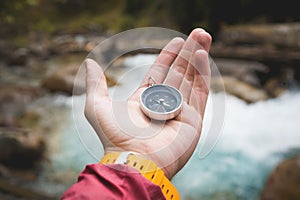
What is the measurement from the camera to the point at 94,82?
1.57 m

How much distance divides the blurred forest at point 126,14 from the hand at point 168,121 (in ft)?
13.2

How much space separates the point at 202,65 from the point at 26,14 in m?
8.96

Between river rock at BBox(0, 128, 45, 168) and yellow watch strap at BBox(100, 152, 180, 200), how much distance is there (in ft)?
9.63

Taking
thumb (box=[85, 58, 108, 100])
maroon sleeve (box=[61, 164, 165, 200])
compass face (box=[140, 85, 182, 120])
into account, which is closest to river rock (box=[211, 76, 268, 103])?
compass face (box=[140, 85, 182, 120])

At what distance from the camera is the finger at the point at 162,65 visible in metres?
1.78

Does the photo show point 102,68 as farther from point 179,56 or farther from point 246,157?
point 246,157

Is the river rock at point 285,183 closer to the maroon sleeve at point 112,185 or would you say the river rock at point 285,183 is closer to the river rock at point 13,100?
the maroon sleeve at point 112,185

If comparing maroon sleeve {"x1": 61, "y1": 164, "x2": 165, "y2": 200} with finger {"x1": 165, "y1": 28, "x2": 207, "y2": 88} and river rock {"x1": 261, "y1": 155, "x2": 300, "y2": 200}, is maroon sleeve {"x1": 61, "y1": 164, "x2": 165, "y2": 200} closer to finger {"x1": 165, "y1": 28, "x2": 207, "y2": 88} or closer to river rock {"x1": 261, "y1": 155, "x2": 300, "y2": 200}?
finger {"x1": 165, "y1": 28, "x2": 207, "y2": 88}

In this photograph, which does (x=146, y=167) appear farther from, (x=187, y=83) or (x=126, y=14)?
(x=126, y=14)

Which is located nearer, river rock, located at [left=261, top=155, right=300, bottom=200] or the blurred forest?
river rock, located at [left=261, top=155, right=300, bottom=200]

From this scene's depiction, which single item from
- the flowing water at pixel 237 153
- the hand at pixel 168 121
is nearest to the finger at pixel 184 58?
the hand at pixel 168 121

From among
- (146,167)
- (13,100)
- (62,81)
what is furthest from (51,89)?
(146,167)

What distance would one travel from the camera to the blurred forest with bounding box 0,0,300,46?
704 centimetres

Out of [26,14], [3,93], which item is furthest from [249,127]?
[26,14]
